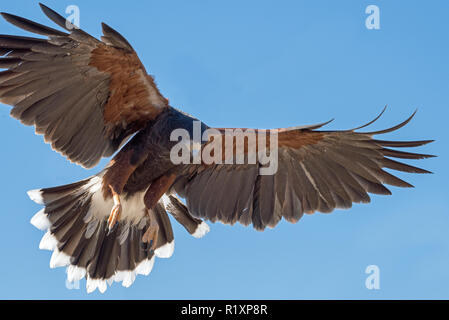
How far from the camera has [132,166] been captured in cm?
664

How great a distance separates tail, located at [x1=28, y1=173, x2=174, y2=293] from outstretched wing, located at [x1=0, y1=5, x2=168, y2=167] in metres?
0.62

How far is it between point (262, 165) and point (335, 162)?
35.5 inches

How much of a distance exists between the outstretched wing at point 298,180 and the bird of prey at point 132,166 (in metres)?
0.01

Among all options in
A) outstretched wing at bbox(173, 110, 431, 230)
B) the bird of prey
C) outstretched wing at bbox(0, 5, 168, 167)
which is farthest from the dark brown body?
outstretched wing at bbox(173, 110, 431, 230)

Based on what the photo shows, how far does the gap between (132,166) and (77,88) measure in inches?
40.7

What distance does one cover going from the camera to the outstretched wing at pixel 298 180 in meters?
6.95

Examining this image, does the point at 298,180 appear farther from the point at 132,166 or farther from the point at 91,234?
the point at 91,234

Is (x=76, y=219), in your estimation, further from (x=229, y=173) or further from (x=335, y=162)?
(x=335, y=162)

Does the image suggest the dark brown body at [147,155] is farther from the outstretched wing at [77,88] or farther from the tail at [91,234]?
the tail at [91,234]

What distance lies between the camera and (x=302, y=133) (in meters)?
6.87

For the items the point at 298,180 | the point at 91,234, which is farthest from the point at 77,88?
the point at 298,180

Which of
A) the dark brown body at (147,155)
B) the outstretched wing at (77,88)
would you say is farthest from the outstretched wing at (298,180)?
the outstretched wing at (77,88)

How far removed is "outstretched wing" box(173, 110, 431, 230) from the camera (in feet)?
22.8

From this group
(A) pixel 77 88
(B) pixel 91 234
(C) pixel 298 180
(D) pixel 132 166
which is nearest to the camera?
(A) pixel 77 88
